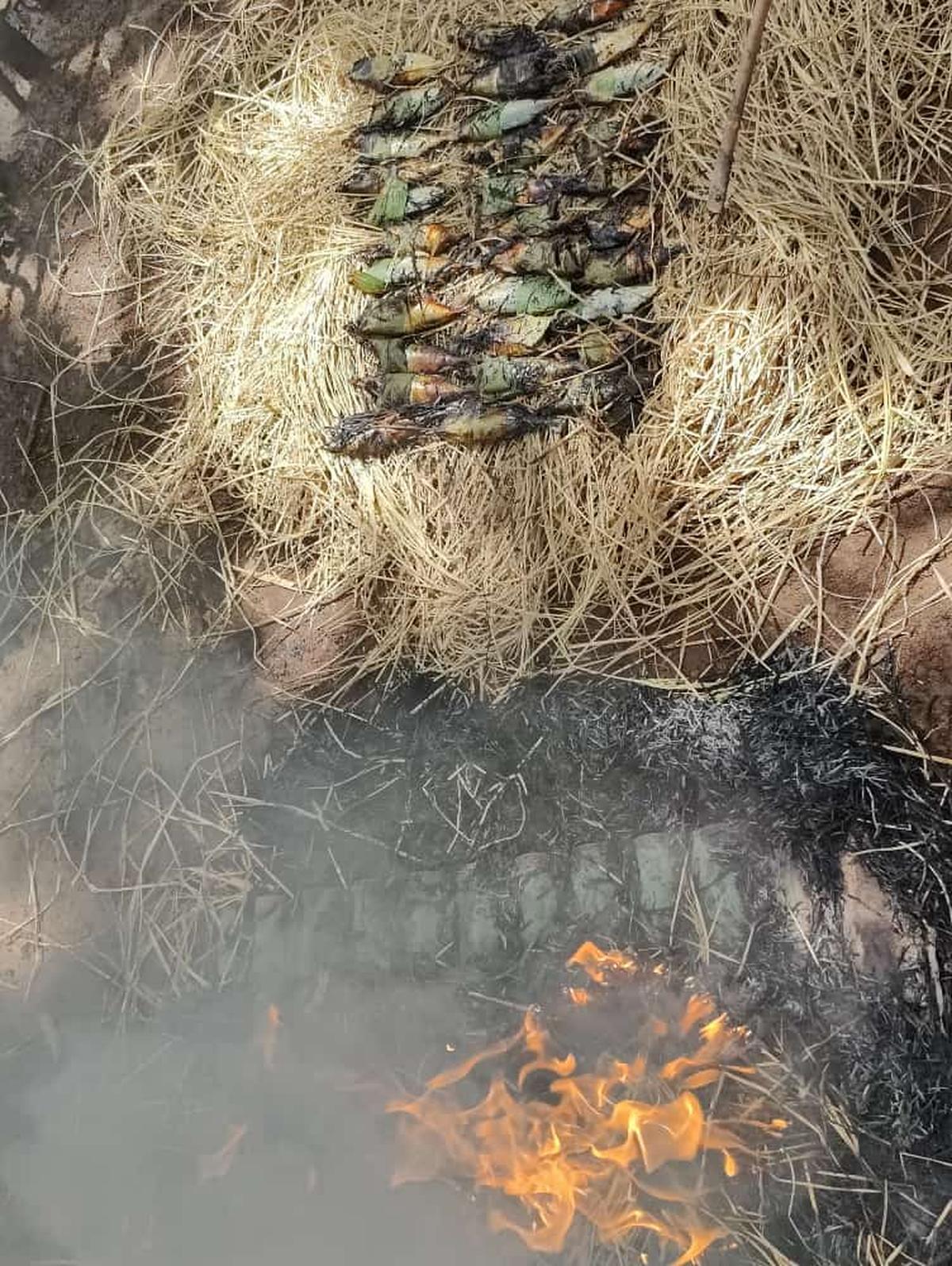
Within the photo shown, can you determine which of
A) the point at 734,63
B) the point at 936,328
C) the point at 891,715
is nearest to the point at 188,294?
the point at 734,63

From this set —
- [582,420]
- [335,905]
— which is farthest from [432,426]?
[335,905]

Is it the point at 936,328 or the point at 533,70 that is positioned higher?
the point at 533,70

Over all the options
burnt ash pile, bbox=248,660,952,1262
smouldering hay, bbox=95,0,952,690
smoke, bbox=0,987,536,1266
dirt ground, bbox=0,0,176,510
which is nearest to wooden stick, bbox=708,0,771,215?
smouldering hay, bbox=95,0,952,690

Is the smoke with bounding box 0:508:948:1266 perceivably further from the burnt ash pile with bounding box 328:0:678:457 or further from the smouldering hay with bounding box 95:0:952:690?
the burnt ash pile with bounding box 328:0:678:457

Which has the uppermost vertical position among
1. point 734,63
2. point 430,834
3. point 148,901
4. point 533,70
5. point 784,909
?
point 533,70

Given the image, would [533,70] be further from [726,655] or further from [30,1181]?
[30,1181]

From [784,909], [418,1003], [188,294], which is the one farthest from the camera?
[188,294]

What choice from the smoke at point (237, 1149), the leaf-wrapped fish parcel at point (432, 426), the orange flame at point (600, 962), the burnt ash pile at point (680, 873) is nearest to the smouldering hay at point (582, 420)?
the leaf-wrapped fish parcel at point (432, 426)
